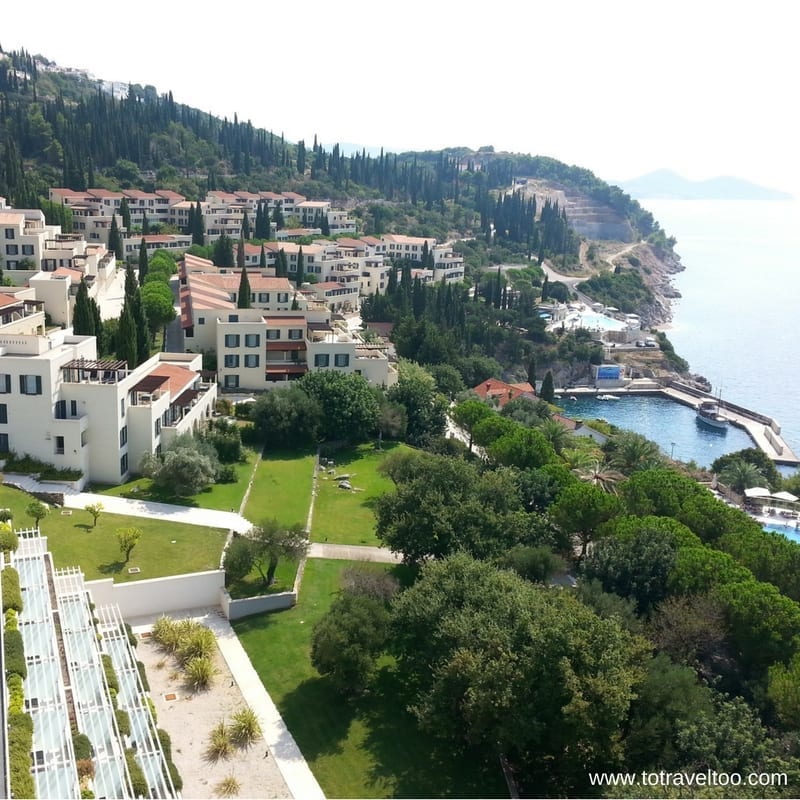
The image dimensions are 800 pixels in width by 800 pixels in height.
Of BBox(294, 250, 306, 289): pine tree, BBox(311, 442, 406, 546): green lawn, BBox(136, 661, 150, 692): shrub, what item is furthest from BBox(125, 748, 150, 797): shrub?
BBox(294, 250, 306, 289): pine tree

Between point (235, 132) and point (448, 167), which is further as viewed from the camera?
point (448, 167)

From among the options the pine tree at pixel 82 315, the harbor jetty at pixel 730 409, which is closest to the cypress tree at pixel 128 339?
the pine tree at pixel 82 315

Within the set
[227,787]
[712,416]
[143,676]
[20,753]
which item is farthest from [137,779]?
[712,416]

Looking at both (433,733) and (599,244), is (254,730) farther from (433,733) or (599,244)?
(599,244)

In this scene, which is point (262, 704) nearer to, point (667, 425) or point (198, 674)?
point (198, 674)

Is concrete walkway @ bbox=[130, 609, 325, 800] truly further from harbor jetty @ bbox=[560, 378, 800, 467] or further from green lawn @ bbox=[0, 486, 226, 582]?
harbor jetty @ bbox=[560, 378, 800, 467]

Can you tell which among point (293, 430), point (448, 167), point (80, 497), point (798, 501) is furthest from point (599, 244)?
point (80, 497)
